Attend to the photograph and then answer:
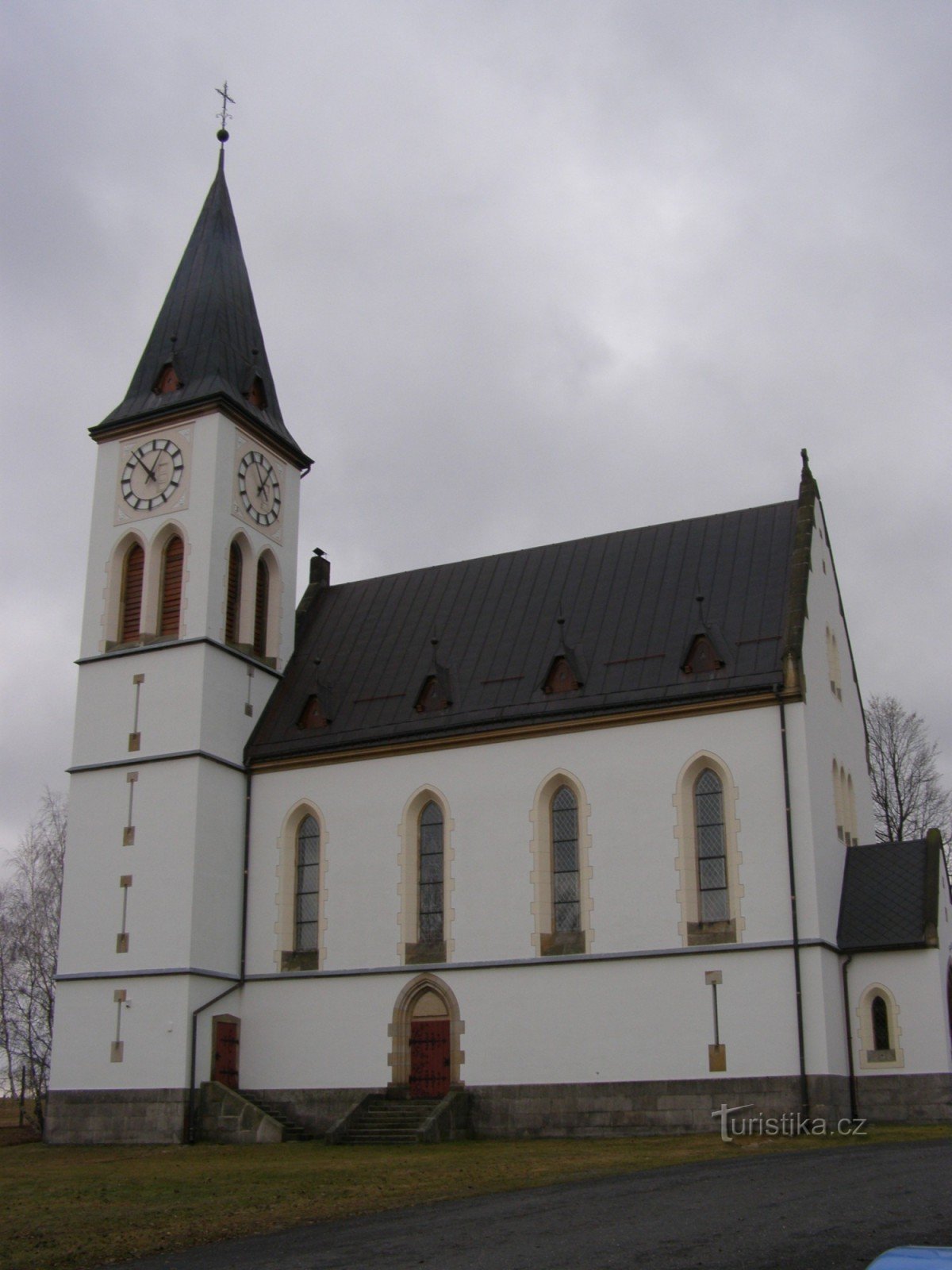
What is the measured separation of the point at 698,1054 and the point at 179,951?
11646mm

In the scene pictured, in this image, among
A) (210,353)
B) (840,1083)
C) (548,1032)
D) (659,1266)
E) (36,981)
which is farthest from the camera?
(36,981)

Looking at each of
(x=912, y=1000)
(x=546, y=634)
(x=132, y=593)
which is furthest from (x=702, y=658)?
(x=132, y=593)

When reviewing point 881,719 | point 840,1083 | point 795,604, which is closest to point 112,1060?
point 840,1083

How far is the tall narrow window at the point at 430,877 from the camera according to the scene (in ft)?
101

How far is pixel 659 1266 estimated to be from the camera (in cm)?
1172

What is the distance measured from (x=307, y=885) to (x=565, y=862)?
656 centimetres

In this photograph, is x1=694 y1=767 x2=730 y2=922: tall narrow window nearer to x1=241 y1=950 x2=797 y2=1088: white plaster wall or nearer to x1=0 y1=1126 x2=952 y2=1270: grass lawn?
x1=241 y1=950 x2=797 y2=1088: white plaster wall

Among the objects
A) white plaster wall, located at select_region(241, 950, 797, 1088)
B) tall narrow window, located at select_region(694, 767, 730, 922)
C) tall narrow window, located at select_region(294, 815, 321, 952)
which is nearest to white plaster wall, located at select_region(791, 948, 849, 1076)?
white plaster wall, located at select_region(241, 950, 797, 1088)

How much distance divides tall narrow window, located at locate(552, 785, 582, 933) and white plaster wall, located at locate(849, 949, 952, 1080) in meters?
5.74

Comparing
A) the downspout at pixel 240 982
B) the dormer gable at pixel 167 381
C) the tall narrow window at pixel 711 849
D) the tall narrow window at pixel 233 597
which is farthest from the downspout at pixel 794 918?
the dormer gable at pixel 167 381

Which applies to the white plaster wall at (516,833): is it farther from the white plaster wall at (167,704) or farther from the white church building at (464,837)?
the white plaster wall at (167,704)

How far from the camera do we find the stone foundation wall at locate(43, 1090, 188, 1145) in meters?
29.9

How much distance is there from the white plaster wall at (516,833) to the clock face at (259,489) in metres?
7.07

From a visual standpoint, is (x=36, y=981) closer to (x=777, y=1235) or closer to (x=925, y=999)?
(x=925, y=999)
